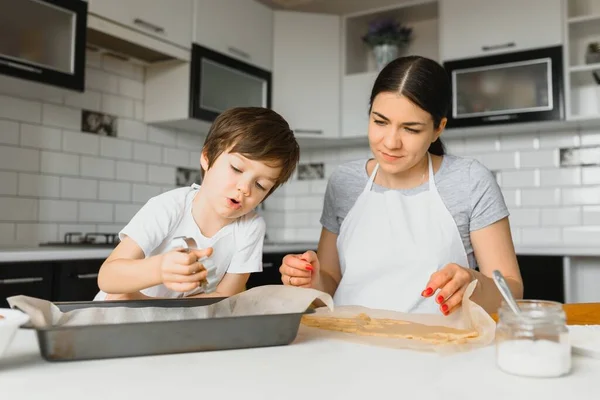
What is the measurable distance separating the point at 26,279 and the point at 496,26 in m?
2.56

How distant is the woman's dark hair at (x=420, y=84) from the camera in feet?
4.75

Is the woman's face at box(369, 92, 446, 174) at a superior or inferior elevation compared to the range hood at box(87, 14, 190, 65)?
inferior

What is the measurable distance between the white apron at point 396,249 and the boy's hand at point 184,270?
722mm

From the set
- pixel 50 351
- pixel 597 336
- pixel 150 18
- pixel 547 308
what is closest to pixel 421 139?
pixel 597 336

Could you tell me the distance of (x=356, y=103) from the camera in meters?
3.57

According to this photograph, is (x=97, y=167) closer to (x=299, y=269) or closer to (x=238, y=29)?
(x=238, y=29)

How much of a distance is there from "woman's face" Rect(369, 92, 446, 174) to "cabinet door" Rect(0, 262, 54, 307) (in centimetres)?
126

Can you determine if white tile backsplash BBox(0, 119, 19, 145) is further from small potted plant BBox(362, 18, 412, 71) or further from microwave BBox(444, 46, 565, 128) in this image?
microwave BBox(444, 46, 565, 128)

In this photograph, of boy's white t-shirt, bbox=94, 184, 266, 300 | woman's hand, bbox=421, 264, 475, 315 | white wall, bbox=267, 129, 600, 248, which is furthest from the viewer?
white wall, bbox=267, 129, 600, 248

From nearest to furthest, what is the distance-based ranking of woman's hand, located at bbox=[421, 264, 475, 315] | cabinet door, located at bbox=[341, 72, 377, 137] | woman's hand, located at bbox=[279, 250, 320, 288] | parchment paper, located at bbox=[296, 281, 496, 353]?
1. parchment paper, located at bbox=[296, 281, 496, 353]
2. woman's hand, located at bbox=[421, 264, 475, 315]
3. woman's hand, located at bbox=[279, 250, 320, 288]
4. cabinet door, located at bbox=[341, 72, 377, 137]

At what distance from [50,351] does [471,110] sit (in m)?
2.86

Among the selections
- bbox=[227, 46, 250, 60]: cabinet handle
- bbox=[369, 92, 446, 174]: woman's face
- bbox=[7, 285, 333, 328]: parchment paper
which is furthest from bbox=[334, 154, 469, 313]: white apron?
bbox=[227, 46, 250, 60]: cabinet handle

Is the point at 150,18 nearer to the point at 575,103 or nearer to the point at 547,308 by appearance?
the point at 575,103

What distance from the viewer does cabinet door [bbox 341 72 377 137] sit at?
3.52 meters
